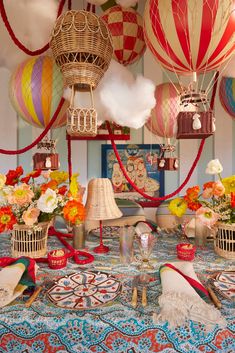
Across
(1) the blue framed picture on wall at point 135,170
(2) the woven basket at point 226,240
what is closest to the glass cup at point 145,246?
(2) the woven basket at point 226,240

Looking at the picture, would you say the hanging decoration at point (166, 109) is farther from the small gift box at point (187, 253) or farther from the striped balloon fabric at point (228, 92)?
the small gift box at point (187, 253)

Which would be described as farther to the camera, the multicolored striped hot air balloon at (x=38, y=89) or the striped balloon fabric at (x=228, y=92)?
the striped balloon fabric at (x=228, y=92)

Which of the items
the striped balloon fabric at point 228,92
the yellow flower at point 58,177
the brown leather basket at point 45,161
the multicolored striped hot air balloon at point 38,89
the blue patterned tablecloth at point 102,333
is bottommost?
the blue patterned tablecloth at point 102,333

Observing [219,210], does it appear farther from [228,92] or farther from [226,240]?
[228,92]

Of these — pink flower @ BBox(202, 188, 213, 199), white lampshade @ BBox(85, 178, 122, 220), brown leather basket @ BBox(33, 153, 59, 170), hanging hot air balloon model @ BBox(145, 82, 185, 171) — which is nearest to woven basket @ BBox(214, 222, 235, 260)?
pink flower @ BBox(202, 188, 213, 199)

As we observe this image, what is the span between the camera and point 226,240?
1345 mm

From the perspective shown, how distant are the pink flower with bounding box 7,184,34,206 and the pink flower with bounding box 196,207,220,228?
0.76 metres

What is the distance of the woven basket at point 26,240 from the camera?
1.31m

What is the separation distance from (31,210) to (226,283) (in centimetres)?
83

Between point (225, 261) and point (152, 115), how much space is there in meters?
1.35

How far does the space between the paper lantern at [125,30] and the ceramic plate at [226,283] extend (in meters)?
1.56

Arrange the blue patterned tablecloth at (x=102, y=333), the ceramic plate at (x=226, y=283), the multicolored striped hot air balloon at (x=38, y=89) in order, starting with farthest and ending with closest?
the multicolored striped hot air balloon at (x=38, y=89), the ceramic plate at (x=226, y=283), the blue patterned tablecloth at (x=102, y=333)

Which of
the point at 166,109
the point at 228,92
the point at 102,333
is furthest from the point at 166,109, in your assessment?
the point at 102,333

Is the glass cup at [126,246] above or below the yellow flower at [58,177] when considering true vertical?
below
